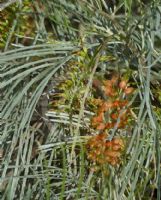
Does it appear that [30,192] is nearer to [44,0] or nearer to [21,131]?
[21,131]

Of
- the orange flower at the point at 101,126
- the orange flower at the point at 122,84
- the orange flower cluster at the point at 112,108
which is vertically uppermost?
the orange flower at the point at 122,84

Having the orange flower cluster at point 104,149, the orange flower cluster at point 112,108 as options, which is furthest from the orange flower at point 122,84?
the orange flower cluster at point 104,149

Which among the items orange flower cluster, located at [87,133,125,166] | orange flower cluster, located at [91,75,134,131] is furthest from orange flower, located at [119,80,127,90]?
orange flower cluster, located at [87,133,125,166]

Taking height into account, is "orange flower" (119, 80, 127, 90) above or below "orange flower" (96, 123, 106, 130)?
above

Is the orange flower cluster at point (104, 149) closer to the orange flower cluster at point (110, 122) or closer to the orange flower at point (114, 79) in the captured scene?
the orange flower cluster at point (110, 122)

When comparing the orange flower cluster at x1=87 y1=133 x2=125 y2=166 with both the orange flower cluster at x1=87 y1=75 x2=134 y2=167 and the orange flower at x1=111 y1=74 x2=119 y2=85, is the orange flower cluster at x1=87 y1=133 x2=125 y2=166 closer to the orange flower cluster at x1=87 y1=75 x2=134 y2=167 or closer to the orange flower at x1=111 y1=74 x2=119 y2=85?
the orange flower cluster at x1=87 y1=75 x2=134 y2=167

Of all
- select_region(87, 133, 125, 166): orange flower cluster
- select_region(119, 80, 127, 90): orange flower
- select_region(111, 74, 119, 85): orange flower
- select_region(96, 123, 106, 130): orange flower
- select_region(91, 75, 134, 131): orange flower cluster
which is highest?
select_region(111, 74, 119, 85): orange flower
